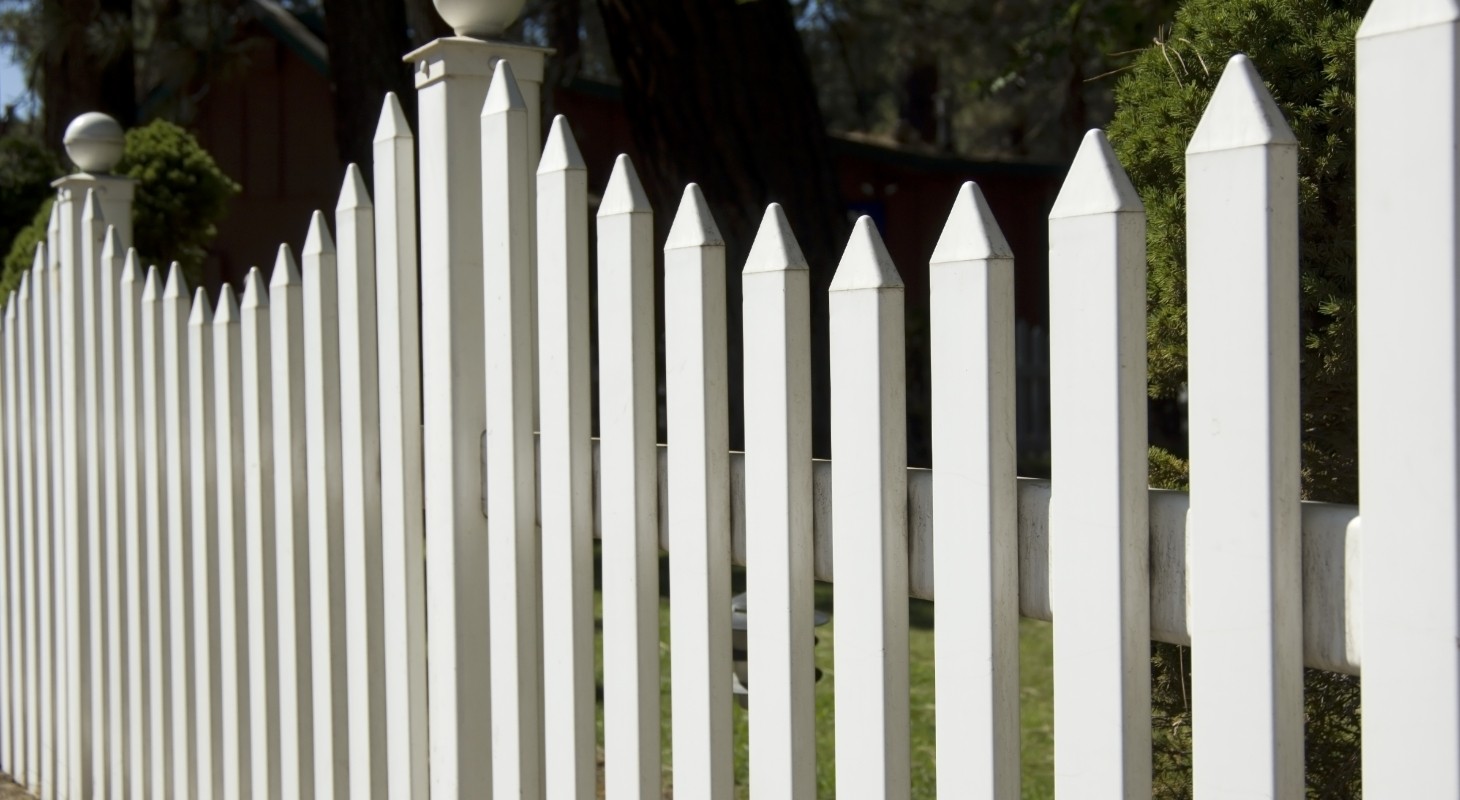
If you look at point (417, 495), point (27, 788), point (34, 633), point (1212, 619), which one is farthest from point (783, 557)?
point (27, 788)

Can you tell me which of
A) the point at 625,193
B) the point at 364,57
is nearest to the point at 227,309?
the point at 625,193

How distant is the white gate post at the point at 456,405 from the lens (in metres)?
2.58

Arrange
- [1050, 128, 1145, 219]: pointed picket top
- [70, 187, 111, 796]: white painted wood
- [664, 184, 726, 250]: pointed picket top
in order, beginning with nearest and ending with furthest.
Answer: [1050, 128, 1145, 219]: pointed picket top, [664, 184, 726, 250]: pointed picket top, [70, 187, 111, 796]: white painted wood

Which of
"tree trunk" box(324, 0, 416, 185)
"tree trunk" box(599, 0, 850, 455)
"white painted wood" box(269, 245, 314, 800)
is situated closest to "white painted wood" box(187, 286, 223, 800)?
"white painted wood" box(269, 245, 314, 800)

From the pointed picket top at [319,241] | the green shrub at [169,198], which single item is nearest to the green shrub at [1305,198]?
the pointed picket top at [319,241]

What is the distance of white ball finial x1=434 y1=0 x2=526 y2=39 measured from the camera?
2676 mm

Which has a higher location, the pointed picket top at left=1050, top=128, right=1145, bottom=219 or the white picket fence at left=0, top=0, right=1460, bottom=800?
the pointed picket top at left=1050, top=128, right=1145, bottom=219

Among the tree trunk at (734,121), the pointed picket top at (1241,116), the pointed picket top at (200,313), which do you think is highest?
the tree trunk at (734,121)

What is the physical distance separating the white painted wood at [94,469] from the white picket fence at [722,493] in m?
0.14

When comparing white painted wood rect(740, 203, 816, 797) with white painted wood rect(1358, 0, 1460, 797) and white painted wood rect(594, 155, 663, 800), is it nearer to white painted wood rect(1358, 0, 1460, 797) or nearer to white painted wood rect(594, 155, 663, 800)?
white painted wood rect(594, 155, 663, 800)

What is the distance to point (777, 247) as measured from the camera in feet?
6.21

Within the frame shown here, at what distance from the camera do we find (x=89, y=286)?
164 inches

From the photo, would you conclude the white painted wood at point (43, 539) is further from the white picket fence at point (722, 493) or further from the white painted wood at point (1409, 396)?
the white painted wood at point (1409, 396)

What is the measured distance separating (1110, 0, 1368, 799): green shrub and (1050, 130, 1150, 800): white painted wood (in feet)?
1.85
